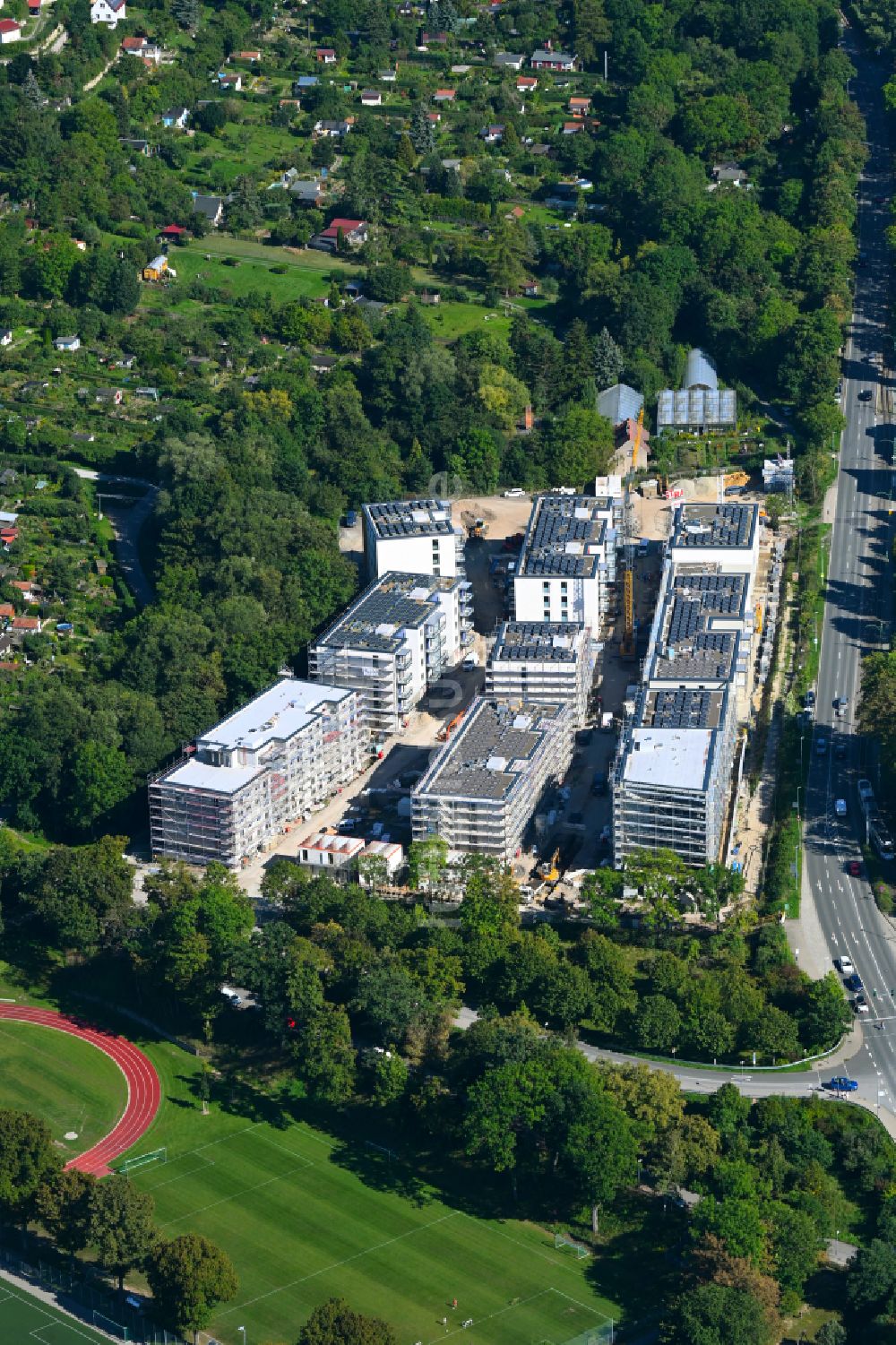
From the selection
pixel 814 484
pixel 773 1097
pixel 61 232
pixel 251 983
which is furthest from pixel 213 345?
pixel 773 1097

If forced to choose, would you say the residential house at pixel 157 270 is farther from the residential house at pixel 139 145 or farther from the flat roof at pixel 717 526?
the flat roof at pixel 717 526

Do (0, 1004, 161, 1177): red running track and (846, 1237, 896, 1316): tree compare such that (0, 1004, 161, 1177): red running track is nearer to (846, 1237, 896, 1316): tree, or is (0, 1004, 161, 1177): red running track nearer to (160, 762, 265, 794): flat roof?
(160, 762, 265, 794): flat roof

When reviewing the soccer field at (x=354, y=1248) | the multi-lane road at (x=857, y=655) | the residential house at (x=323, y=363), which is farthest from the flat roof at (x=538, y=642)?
the residential house at (x=323, y=363)

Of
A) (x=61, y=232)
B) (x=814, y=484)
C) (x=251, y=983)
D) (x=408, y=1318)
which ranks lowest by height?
(x=408, y=1318)

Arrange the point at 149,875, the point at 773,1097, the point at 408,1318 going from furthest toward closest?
the point at 149,875 < the point at 773,1097 < the point at 408,1318

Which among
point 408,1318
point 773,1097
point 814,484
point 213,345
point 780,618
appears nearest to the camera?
point 408,1318

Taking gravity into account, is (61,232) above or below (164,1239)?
above

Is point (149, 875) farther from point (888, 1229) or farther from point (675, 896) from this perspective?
point (888, 1229)
